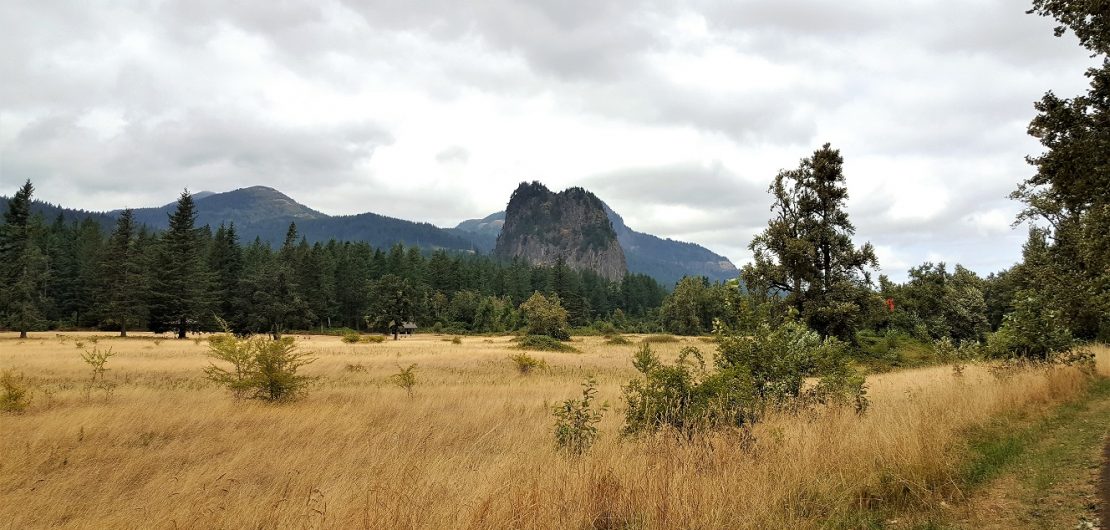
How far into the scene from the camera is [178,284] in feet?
189

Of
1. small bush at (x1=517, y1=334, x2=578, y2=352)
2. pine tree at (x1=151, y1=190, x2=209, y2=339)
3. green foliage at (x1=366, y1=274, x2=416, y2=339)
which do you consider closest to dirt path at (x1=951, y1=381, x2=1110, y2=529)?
small bush at (x1=517, y1=334, x2=578, y2=352)

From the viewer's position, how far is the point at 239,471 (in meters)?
7.61

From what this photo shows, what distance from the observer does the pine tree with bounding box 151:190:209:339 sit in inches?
2247

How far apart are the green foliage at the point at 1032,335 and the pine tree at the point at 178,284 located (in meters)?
66.3

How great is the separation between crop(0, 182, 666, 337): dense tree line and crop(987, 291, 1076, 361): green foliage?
62.5m

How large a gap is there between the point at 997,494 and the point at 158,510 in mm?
9834

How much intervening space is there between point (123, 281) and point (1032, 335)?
76.2m

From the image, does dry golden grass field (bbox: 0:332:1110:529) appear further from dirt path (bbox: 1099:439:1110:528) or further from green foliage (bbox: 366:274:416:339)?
green foliage (bbox: 366:274:416:339)

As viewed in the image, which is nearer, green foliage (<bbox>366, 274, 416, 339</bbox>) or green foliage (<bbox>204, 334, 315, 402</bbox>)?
Answer: green foliage (<bbox>204, 334, 315, 402</bbox>)

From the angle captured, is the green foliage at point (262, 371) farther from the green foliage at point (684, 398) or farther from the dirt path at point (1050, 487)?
the dirt path at point (1050, 487)

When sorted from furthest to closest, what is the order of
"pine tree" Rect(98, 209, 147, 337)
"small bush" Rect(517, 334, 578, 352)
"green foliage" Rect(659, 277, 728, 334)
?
1. "green foliage" Rect(659, 277, 728, 334)
2. "pine tree" Rect(98, 209, 147, 337)
3. "small bush" Rect(517, 334, 578, 352)

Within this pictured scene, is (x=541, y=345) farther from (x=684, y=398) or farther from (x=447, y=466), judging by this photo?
(x=447, y=466)

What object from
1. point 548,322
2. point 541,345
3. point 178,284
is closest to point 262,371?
point 541,345

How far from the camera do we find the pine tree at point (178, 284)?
187 ft
